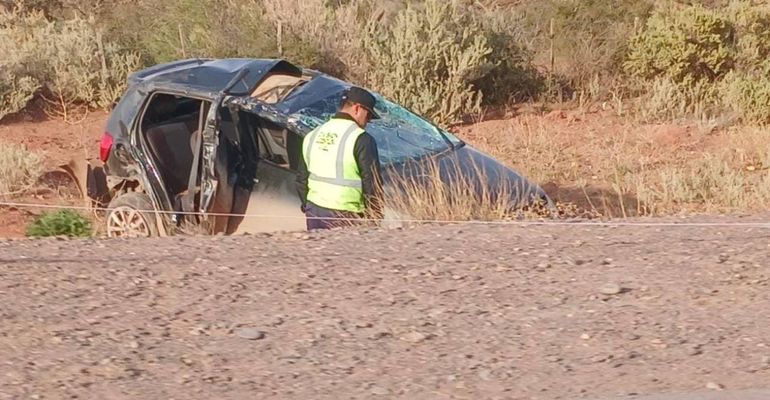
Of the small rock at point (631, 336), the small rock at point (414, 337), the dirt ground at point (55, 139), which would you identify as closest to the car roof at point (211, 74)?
the dirt ground at point (55, 139)

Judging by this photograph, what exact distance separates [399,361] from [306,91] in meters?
4.72

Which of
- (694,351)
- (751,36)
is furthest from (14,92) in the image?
(694,351)

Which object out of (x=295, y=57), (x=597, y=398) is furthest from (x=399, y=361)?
(x=295, y=57)

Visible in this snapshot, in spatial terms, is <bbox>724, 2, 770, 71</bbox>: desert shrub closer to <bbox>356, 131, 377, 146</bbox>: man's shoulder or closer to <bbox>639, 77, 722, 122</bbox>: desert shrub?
<bbox>639, 77, 722, 122</bbox>: desert shrub

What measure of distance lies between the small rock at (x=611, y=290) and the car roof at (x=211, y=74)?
396 centimetres

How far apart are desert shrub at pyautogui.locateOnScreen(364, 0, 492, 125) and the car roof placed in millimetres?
6868

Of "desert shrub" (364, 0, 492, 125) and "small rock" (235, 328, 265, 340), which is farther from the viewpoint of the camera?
"desert shrub" (364, 0, 492, 125)

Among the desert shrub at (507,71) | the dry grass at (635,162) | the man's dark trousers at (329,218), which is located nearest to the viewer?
the man's dark trousers at (329,218)

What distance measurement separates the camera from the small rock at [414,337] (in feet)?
18.7

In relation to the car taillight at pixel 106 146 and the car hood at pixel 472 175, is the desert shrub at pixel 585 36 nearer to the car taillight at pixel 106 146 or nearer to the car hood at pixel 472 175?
the car hood at pixel 472 175

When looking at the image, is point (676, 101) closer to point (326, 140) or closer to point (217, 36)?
point (217, 36)

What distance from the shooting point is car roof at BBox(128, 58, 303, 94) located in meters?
9.61

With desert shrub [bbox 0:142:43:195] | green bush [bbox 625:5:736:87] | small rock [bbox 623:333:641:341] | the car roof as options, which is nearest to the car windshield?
the car roof

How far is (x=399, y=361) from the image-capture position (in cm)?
543
